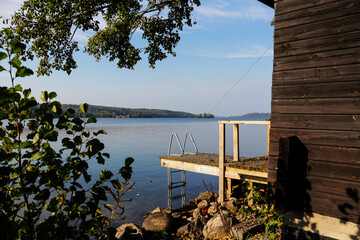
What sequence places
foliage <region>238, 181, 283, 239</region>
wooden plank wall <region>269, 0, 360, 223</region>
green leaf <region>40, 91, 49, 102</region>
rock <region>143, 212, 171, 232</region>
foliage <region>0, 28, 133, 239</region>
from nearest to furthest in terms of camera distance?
foliage <region>0, 28, 133, 239</region> → green leaf <region>40, 91, 49, 102</region> → wooden plank wall <region>269, 0, 360, 223</region> → foliage <region>238, 181, 283, 239</region> → rock <region>143, 212, 171, 232</region>

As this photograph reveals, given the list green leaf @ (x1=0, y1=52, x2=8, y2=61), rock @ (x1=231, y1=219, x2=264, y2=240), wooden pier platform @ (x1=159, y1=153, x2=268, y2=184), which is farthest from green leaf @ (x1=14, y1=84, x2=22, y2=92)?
wooden pier platform @ (x1=159, y1=153, x2=268, y2=184)

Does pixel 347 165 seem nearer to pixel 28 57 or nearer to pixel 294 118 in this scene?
pixel 294 118

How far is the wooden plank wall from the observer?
4363mm

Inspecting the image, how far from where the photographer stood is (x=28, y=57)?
11.4m

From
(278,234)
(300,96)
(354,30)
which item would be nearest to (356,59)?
(354,30)

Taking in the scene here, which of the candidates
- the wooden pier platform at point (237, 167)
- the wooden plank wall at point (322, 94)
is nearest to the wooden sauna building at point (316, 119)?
the wooden plank wall at point (322, 94)

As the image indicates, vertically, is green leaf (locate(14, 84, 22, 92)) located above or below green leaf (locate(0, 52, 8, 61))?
below

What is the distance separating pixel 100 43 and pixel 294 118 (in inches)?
410

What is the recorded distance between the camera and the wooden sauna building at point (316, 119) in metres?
4.37

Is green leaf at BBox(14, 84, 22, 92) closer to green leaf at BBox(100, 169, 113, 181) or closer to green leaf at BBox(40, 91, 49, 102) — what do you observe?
green leaf at BBox(40, 91, 49, 102)

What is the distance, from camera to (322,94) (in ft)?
15.2

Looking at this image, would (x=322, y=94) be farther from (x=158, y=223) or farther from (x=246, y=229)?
(x=158, y=223)

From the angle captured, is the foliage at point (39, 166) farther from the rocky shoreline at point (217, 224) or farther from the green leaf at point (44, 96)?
the rocky shoreline at point (217, 224)

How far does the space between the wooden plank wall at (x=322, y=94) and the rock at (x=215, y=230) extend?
14.3ft
